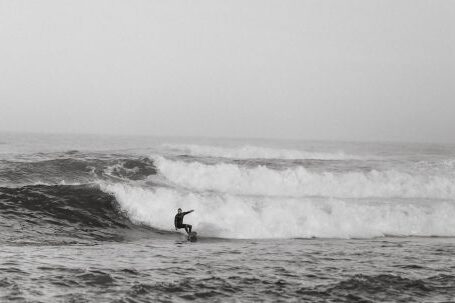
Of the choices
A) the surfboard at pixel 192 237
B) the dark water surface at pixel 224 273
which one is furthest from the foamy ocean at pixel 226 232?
the surfboard at pixel 192 237

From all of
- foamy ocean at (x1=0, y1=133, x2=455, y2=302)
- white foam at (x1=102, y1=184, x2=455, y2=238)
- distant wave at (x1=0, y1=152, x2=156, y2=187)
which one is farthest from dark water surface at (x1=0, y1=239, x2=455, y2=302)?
distant wave at (x1=0, y1=152, x2=156, y2=187)

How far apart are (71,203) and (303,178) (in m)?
13.5

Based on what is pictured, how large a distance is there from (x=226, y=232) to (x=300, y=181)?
10.6 metres

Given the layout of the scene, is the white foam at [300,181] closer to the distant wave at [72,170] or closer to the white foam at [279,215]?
the distant wave at [72,170]

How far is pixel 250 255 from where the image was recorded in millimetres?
13531

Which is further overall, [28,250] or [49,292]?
[28,250]

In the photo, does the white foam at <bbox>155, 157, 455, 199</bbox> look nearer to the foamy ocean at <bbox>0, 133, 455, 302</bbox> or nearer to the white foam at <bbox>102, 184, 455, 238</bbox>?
the foamy ocean at <bbox>0, 133, 455, 302</bbox>

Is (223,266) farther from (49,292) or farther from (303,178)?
(303,178)

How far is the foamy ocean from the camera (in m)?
10.0

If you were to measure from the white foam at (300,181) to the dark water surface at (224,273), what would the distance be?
1154 cm

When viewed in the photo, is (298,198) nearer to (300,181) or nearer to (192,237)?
(300,181)

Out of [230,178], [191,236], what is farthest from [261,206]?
[230,178]

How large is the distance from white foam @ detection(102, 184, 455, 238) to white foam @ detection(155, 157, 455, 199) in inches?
180

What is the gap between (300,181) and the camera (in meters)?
27.8
